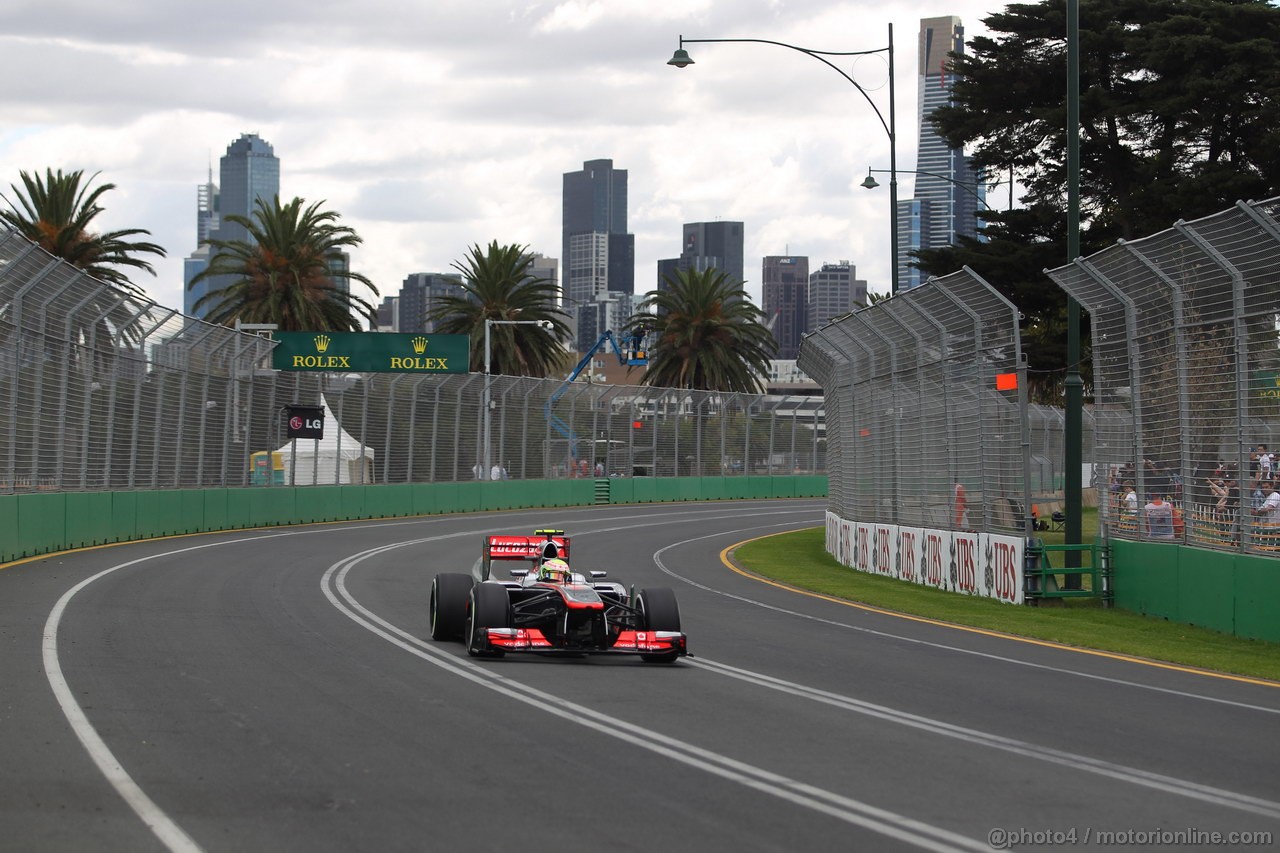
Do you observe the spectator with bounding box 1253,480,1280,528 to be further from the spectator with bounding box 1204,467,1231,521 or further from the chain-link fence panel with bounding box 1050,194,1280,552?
the spectator with bounding box 1204,467,1231,521

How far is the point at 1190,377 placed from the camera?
54.1ft

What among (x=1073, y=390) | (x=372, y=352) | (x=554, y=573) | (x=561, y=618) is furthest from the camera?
(x=372, y=352)

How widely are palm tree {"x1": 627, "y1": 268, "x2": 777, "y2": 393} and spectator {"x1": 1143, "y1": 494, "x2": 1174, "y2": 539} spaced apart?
4754 cm

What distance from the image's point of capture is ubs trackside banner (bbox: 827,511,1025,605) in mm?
19859

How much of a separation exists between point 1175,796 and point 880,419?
1834cm

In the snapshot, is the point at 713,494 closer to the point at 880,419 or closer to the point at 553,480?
the point at 553,480

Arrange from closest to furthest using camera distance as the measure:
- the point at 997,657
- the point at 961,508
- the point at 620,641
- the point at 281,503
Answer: the point at 620,641 → the point at 997,657 → the point at 961,508 → the point at 281,503

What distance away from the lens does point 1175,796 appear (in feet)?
24.0

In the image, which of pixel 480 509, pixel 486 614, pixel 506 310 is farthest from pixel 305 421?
pixel 486 614

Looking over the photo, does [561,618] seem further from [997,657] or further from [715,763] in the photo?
[715,763]

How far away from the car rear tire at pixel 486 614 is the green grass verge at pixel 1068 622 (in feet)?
19.7

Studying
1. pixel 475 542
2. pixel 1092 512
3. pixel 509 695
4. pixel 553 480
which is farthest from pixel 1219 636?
pixel 553 480

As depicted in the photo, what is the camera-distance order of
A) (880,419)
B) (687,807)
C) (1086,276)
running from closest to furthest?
(687,807)
(1086,276)
(880,419)

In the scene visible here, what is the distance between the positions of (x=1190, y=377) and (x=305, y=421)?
90.3ft
